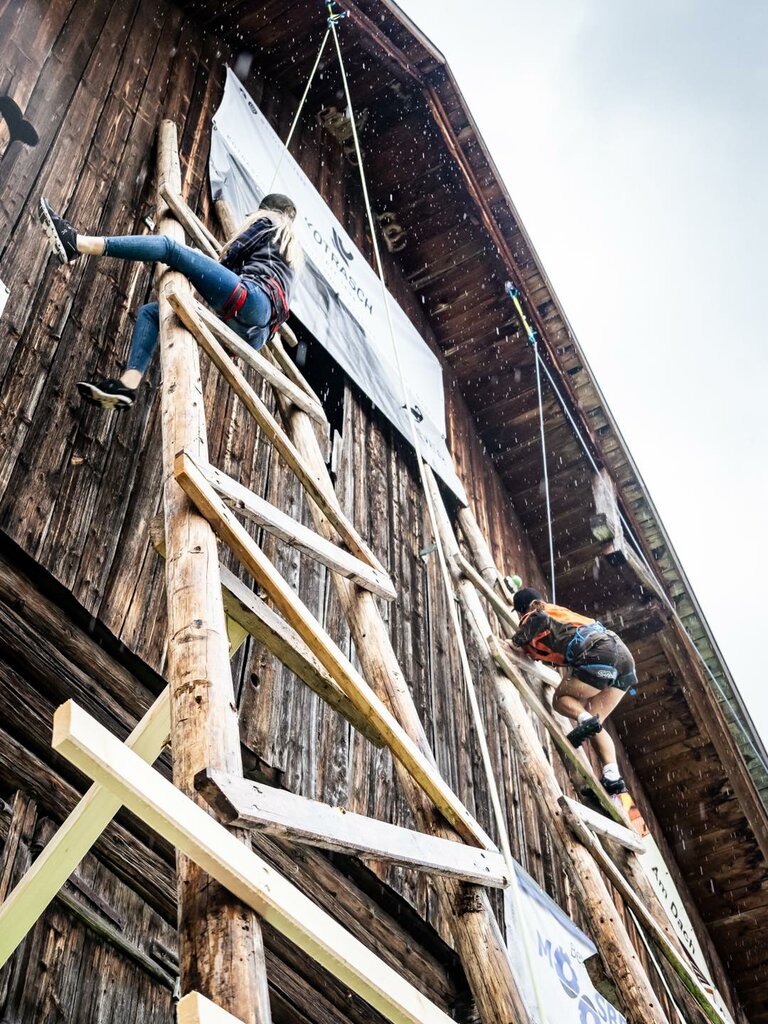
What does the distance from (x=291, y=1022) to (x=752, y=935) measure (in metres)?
6.98

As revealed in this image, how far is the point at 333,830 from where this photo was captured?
1921mm

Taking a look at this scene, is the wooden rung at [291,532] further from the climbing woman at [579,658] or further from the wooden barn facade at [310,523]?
the climbing woman at [579,658]

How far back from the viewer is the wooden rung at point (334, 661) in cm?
247

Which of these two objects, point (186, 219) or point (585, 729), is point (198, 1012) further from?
point (585, 729)

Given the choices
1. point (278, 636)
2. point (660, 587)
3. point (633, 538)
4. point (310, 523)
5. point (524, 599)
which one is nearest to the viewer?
point (278, 636)

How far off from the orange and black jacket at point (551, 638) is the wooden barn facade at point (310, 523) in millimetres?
261

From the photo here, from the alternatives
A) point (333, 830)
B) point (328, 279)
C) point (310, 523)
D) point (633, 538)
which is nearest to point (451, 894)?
point (333, 830)

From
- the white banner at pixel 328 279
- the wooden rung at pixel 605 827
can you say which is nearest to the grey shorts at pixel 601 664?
the wooden rung at pixel 605 827

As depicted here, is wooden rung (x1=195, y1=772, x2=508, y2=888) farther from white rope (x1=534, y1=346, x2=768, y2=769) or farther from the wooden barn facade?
white rope (x1=534, y1=346, x2=768, y2=769)

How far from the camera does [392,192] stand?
9203 mm

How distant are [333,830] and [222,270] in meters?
2.54

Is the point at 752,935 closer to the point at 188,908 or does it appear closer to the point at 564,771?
the point at 564,771

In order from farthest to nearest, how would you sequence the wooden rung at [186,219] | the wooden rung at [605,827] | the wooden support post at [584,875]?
the wooden rung at [186,219] < the wooden rung at [605,827] < the wooden support post at [584,875]

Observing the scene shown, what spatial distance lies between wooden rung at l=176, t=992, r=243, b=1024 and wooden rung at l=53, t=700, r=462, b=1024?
0.26m
